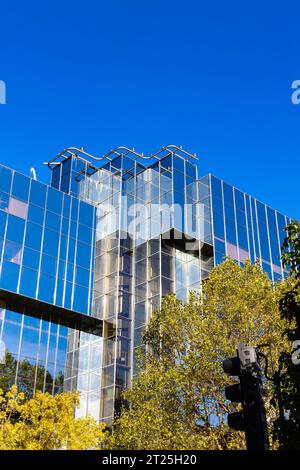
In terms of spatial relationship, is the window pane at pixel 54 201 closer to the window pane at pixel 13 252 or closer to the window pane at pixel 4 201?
the window pane at pixel 4 201

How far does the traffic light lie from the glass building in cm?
2817

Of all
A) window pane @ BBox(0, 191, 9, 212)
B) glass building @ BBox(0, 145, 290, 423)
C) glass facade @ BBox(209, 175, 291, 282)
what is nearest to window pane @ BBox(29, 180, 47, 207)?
glass building @ BBox(0, 145, 290, 423)

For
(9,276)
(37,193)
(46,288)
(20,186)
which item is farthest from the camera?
(37,193)

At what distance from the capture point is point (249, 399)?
7371 millimetres

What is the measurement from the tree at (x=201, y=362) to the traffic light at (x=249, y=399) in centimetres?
1434

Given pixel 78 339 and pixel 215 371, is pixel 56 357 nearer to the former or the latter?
pixel 78 339

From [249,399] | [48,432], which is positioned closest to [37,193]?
[48,432]

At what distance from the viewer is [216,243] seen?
41.7 meters

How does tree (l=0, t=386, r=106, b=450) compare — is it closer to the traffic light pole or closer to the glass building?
the glass building

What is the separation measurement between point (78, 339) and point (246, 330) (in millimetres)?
19099

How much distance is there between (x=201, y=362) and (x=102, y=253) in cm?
2158

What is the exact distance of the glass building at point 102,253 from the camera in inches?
1454

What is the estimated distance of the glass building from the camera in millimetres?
36938

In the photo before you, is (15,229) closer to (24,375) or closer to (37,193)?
(37,193)
